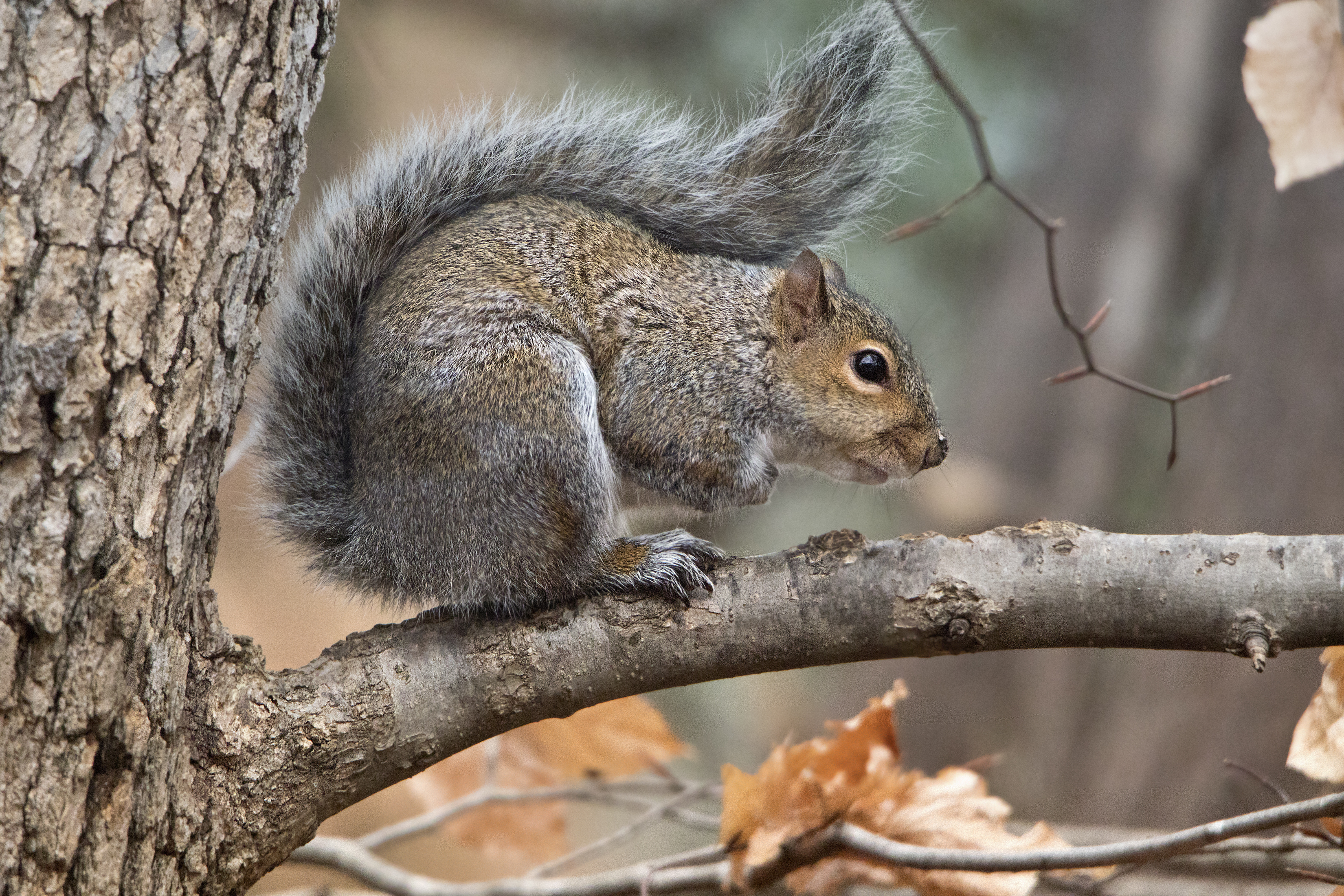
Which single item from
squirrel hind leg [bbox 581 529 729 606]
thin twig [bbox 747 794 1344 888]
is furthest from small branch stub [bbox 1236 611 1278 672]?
squirrel hind leg [bbox 581 529 729 606]

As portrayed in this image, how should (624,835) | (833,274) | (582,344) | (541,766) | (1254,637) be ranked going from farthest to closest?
(541,766), (833,274), (624,835), (582,344), (1254,637)

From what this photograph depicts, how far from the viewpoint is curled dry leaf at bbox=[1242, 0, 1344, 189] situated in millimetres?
1064

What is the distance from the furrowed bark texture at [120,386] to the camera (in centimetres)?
117

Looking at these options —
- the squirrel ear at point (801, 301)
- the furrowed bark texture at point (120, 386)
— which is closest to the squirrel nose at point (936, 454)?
the squirrel ear at point (801, 301)

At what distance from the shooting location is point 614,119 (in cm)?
206

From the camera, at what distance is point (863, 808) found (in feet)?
5.70

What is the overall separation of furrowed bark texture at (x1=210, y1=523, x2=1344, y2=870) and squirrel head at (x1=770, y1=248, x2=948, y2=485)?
0.56 metres

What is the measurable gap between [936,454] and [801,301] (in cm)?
37

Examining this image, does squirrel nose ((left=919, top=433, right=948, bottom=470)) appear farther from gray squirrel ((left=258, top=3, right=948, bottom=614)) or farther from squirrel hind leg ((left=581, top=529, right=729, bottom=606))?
squirrel hind leg ((left=581, top=529, right=729, bottom=606))

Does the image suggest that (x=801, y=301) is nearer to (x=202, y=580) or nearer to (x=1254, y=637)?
(x=1254, y=637)

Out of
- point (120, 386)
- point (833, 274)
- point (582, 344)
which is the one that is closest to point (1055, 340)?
point (833, 274)

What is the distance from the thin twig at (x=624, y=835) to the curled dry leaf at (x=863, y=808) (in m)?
0.36

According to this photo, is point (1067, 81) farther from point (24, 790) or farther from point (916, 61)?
point (24, 790)

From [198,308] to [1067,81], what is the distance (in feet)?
15.4
